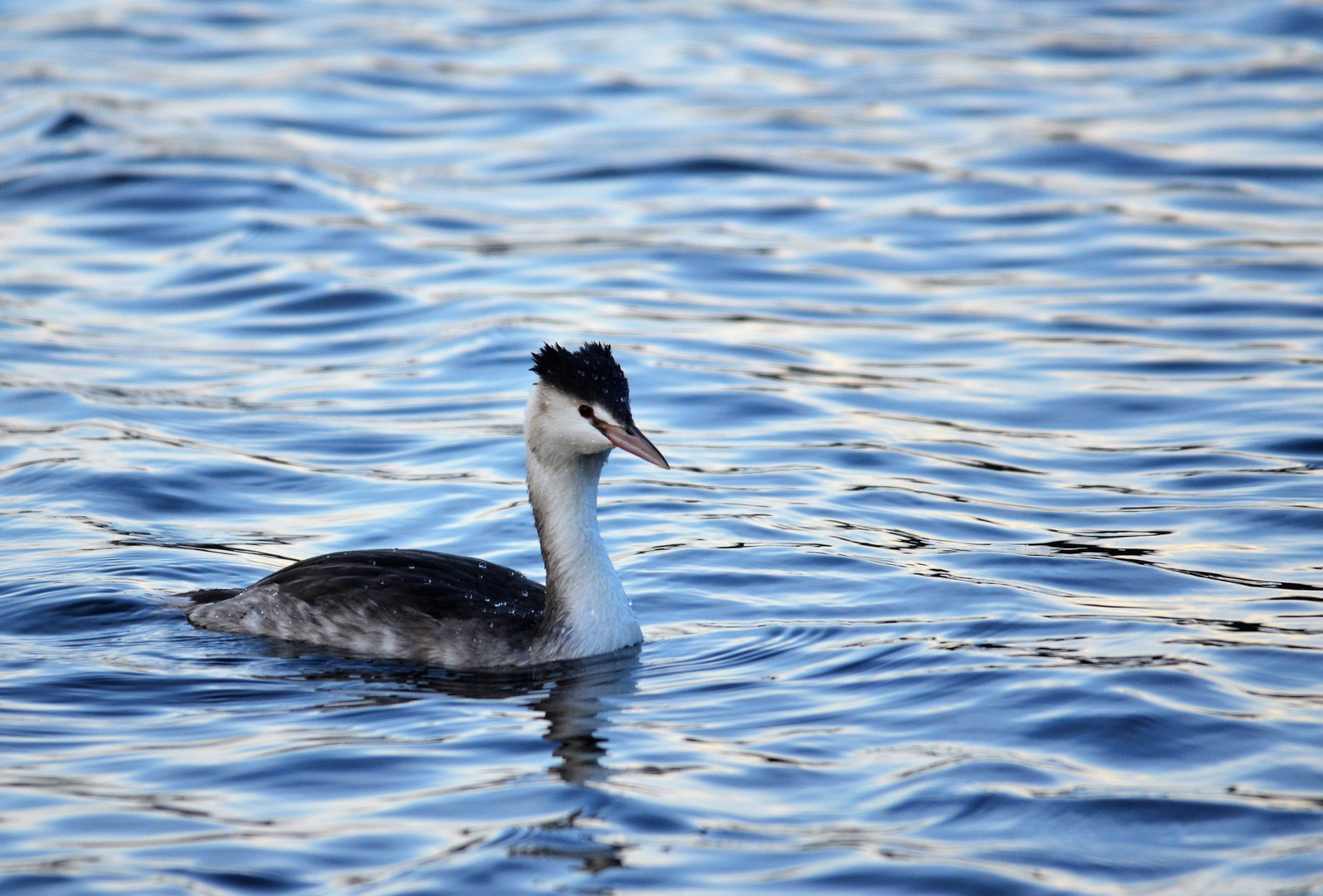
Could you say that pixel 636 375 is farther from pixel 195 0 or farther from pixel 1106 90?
pixel 195 0

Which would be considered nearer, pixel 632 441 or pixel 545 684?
pixel 632 441

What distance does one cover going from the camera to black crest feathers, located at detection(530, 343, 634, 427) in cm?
898

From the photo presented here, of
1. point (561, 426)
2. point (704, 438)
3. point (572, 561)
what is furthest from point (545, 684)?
point (704, 438)

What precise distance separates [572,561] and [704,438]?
4.45 m

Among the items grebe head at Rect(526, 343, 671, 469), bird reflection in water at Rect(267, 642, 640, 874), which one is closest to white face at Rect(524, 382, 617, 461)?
grebe head at Rect(526, 343, 671, 469)

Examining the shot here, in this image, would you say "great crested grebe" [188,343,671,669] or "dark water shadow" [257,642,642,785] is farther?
"great crested grebe" [188,343,671,669]

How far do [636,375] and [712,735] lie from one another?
710 centimetres

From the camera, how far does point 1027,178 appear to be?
20.7 metres

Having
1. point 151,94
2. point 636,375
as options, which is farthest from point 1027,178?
point 151,94

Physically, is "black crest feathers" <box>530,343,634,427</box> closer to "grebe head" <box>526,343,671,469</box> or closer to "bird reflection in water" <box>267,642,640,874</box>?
"grebe head" <box>526,343,671,469</box>

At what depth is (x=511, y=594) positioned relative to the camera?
Answer: 31.7 feet

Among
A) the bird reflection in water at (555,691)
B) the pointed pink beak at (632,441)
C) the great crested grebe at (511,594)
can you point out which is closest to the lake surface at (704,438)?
the bird reflection in water at (555,691)

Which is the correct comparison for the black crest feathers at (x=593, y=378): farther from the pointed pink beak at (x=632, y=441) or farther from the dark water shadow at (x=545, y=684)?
the dark water shadow at (x=545, y=684)

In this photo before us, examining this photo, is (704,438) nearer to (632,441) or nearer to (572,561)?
(572,561)
